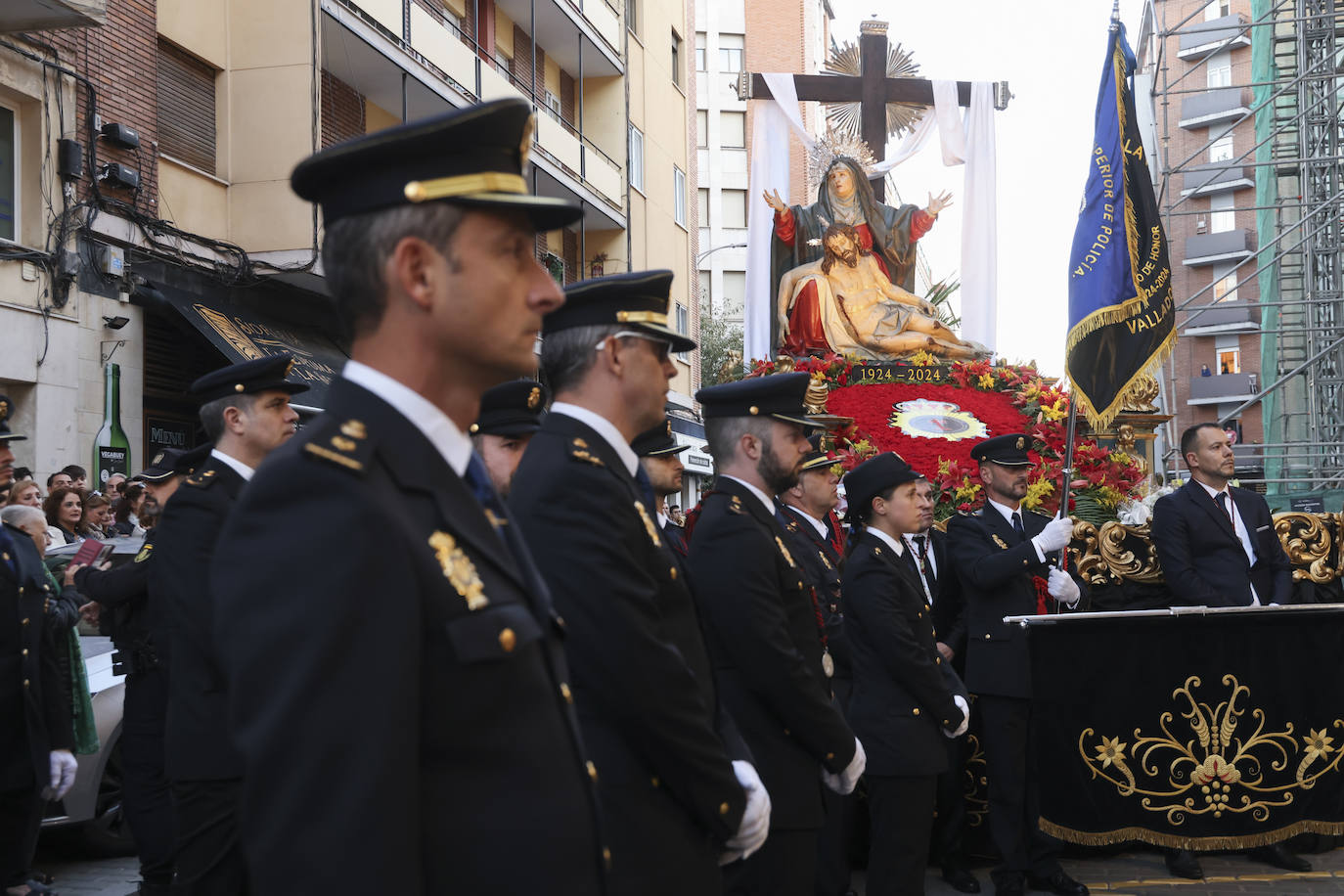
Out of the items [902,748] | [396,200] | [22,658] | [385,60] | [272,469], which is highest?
[385,60]

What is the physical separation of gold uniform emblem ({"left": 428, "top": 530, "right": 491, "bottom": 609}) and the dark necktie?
5747mm

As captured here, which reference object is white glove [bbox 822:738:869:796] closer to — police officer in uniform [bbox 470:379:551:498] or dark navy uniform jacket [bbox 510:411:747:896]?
dark navy uniform jacket [bbox 510:411:747:896]

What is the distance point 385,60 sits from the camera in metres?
16.3

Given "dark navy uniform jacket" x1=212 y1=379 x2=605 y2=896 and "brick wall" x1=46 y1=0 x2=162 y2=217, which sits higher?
"brick wall" x1=46 y1=0 x2=162 y2=217

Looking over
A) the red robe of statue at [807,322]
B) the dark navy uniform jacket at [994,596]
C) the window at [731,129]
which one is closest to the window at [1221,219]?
the window at [731,129]

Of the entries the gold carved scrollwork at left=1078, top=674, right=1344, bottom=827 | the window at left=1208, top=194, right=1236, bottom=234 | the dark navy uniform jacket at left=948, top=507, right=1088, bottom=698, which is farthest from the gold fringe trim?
the window at left=1208, top=194, right=1236, bottom=234

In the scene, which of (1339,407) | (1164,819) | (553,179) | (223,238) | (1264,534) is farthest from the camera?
(553,179)

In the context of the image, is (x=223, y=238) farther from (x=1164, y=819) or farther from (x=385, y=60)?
(x=1164, y=819)

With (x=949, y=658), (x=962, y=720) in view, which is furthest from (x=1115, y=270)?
(x=962, y=720)

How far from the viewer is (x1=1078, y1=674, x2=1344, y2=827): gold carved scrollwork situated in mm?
6438

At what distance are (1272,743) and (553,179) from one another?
17.2m

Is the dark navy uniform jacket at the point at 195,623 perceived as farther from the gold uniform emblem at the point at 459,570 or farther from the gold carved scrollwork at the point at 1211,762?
the gold carved scrollwork at the point at 1211,762

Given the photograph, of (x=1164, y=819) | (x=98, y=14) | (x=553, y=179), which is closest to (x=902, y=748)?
(x=1164, y=819)

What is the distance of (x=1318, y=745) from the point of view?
6.50 metres
